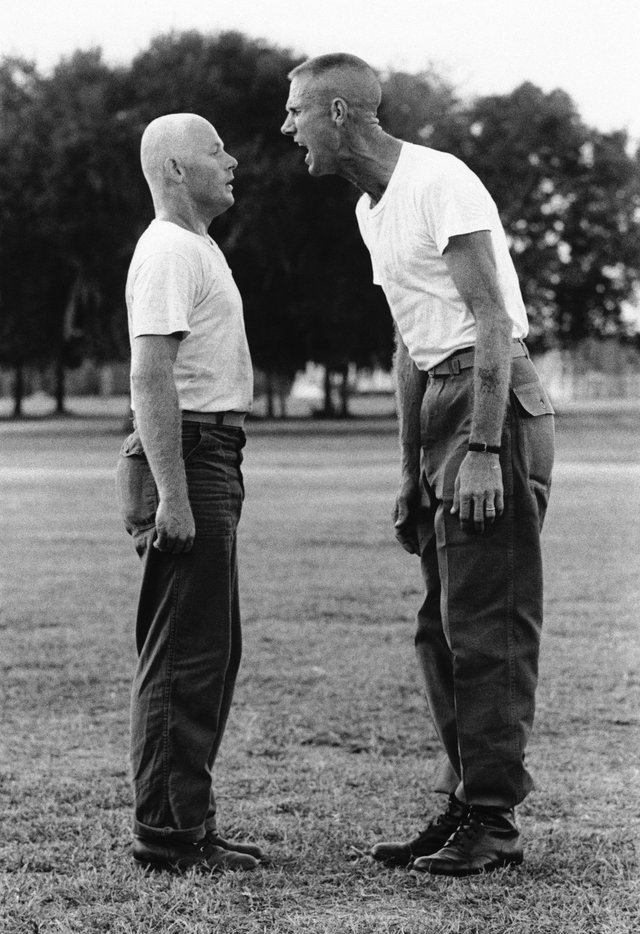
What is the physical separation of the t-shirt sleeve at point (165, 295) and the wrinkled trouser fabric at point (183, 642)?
303 mm

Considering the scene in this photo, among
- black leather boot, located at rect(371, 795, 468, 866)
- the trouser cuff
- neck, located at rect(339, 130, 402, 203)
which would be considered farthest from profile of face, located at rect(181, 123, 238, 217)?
black leather boot, located at rect(371, 795, 468, 866)

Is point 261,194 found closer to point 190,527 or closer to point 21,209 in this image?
point 21,209

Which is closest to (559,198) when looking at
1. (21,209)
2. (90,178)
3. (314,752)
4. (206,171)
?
(90,178)

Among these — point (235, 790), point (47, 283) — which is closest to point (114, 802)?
point (235, 790)

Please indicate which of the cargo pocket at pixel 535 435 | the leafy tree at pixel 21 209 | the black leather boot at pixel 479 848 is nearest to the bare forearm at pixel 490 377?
the cargo pocket at pixel 535 435

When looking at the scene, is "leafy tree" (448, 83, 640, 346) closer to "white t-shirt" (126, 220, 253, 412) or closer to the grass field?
the grass field

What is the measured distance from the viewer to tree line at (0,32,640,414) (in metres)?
35.8

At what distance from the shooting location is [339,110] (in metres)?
3.82

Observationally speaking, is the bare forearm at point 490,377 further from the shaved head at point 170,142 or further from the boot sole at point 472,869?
the boot sole at point 472,869

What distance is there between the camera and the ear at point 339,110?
150 inches

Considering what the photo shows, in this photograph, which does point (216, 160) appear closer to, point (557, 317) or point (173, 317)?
point (173, 317)

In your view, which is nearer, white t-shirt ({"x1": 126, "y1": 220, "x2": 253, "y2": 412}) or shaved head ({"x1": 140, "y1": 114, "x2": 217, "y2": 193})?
white t-shirt ({"x1": 126, "y1": 220, "x2": 253, "y2": 412})

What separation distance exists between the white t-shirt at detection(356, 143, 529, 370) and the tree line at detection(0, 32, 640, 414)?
31.1 meters

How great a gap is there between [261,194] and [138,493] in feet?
103
